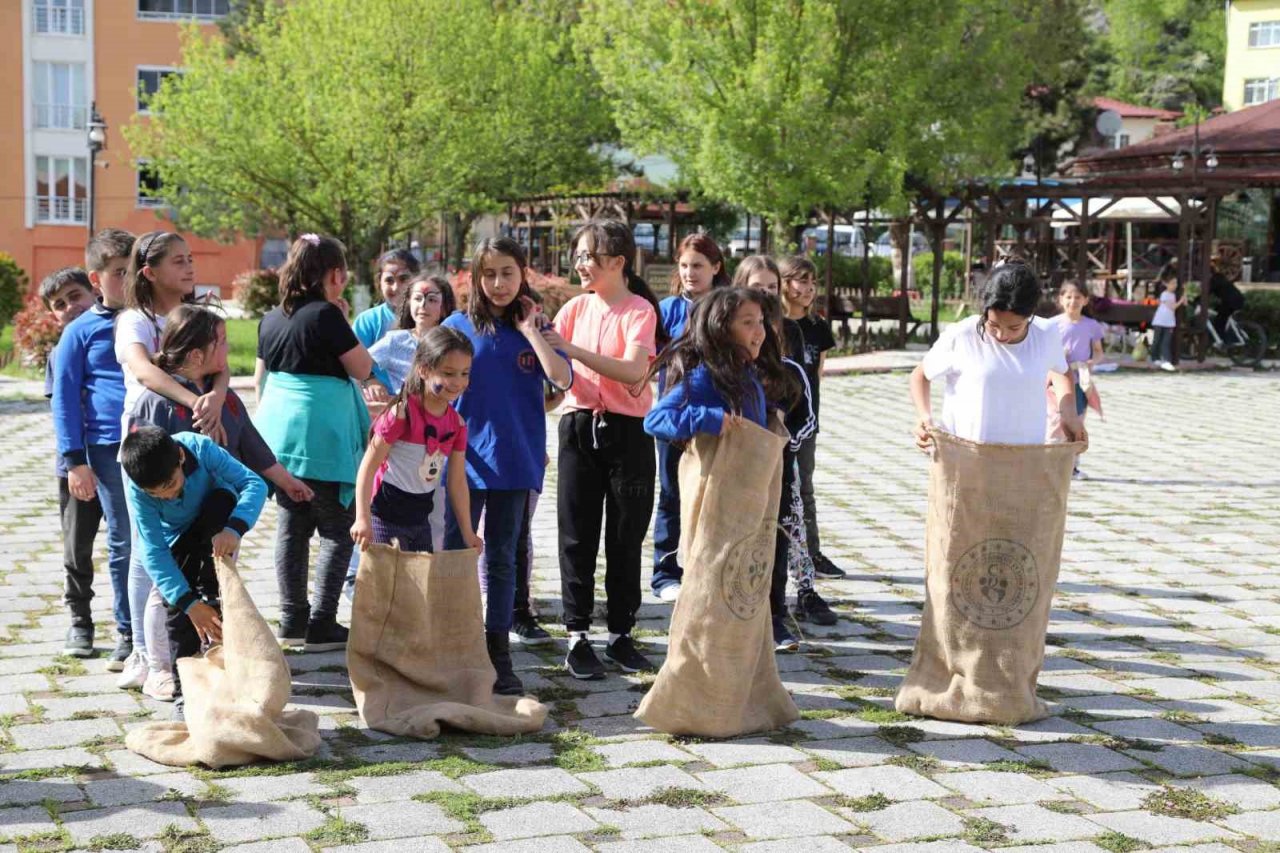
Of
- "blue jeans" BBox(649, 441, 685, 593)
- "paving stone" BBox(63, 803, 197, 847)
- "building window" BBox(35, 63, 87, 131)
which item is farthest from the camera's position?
"building window" BBox(35, 63, 87, 131)

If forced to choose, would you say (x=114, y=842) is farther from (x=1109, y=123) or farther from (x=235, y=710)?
(x=1109, y=123)

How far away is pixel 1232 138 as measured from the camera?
94.5 feet

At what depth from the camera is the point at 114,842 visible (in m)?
4.23

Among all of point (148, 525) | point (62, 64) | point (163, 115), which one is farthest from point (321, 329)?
point (62, 64)

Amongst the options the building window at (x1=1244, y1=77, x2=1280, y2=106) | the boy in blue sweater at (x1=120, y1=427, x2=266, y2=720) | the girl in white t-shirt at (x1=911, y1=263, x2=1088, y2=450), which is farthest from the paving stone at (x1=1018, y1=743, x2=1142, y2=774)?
the building window at (x1=1244, y1=77, x2=1280, y2=106)

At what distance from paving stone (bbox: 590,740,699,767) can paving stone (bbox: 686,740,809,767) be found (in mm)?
67

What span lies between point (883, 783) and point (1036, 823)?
53 centimetres

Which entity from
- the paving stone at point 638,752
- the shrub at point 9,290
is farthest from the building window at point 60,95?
the paving stone at point 638,752

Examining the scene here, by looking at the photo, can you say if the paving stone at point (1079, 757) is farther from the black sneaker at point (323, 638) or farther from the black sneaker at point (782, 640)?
the black sneaker at point (323, 638)

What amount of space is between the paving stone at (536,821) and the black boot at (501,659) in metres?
1.22

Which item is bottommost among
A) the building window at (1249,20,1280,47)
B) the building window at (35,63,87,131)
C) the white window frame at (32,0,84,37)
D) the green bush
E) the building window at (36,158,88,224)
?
the green bush

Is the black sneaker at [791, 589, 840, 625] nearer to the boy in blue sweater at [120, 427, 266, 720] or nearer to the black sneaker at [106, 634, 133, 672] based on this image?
the boy in blue sweater at [120, 427, 266, 720]

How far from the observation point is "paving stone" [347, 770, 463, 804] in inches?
183

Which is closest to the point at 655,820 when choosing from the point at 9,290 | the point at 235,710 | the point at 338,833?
the point at 338,833
